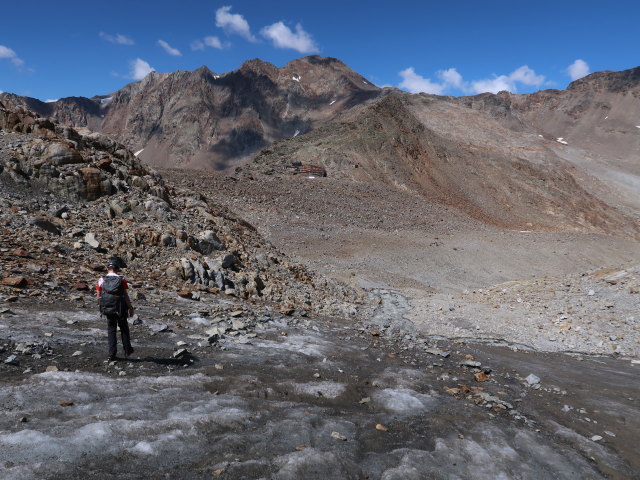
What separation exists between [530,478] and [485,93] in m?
173

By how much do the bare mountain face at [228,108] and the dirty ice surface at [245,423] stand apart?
12617 centimetres

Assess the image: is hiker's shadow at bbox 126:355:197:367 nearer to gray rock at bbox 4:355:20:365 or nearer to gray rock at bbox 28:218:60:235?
gray rock at bbox 4:355:20:365

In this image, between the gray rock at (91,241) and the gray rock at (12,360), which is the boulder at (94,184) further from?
the gray rock at (12,360)

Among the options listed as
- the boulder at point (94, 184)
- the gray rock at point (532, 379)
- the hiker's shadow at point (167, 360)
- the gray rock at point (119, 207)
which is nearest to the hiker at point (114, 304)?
the hiker's shadow at point (167, 360)

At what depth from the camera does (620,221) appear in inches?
2280

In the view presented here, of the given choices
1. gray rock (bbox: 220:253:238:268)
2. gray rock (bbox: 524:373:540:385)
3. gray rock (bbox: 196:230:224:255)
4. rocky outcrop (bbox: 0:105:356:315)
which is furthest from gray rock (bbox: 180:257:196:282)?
gray rock (bbox: 524:373:540:385)

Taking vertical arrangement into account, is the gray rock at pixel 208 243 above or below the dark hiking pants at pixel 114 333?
above

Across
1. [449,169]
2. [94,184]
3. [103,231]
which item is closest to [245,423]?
[103,231]

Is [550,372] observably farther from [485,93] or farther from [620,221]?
[485,93]

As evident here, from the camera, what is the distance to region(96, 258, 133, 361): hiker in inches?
251

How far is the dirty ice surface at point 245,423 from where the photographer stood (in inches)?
167

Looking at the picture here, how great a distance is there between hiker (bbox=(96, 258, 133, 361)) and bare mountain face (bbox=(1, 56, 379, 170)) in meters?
Result: 126

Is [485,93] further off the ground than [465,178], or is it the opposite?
[485,93]

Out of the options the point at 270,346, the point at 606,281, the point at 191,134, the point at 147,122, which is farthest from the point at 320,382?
the point at 147,122
